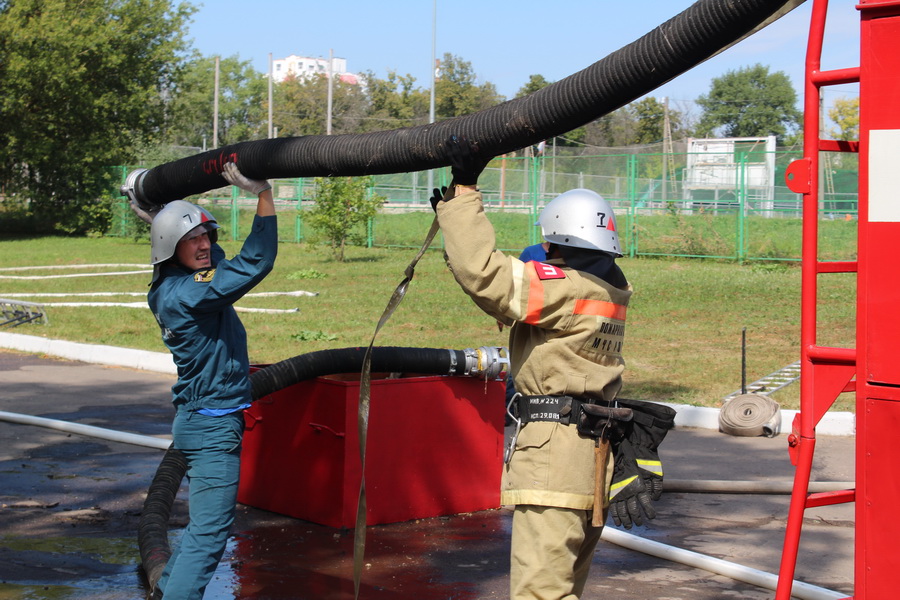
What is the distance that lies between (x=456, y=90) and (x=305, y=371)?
6346cm

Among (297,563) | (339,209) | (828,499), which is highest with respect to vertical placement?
(339,209)

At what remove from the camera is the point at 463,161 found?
3.60 m

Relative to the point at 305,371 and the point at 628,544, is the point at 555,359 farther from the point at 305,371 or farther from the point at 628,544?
the point at 305,371

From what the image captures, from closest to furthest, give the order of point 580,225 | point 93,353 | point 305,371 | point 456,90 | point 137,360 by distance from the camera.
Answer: point 580,225 < point 305,371 < point 137,360 < point 93,353 < point 456,90

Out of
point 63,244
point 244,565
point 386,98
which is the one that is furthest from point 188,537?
point 386,98

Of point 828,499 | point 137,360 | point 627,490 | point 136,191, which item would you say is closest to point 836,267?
point 828,499

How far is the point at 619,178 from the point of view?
27938 millimetres

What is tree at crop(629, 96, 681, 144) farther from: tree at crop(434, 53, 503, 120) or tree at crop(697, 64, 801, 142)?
tree at crop(434, 53, 503, 120)

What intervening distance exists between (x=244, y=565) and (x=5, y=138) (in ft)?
113

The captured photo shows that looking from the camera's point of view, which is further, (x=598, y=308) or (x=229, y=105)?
(x=229, y=105)

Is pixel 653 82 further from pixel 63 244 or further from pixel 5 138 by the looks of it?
pixel 5 138

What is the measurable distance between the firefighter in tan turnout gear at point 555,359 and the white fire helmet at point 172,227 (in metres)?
1.27

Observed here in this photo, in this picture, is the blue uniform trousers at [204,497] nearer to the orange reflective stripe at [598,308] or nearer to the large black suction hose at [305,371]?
the large black suction hose at [305,371]

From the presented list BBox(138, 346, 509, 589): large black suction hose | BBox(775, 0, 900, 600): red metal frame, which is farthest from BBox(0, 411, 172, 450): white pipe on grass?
BBox(775, 0, 900, 600): red metal frame
